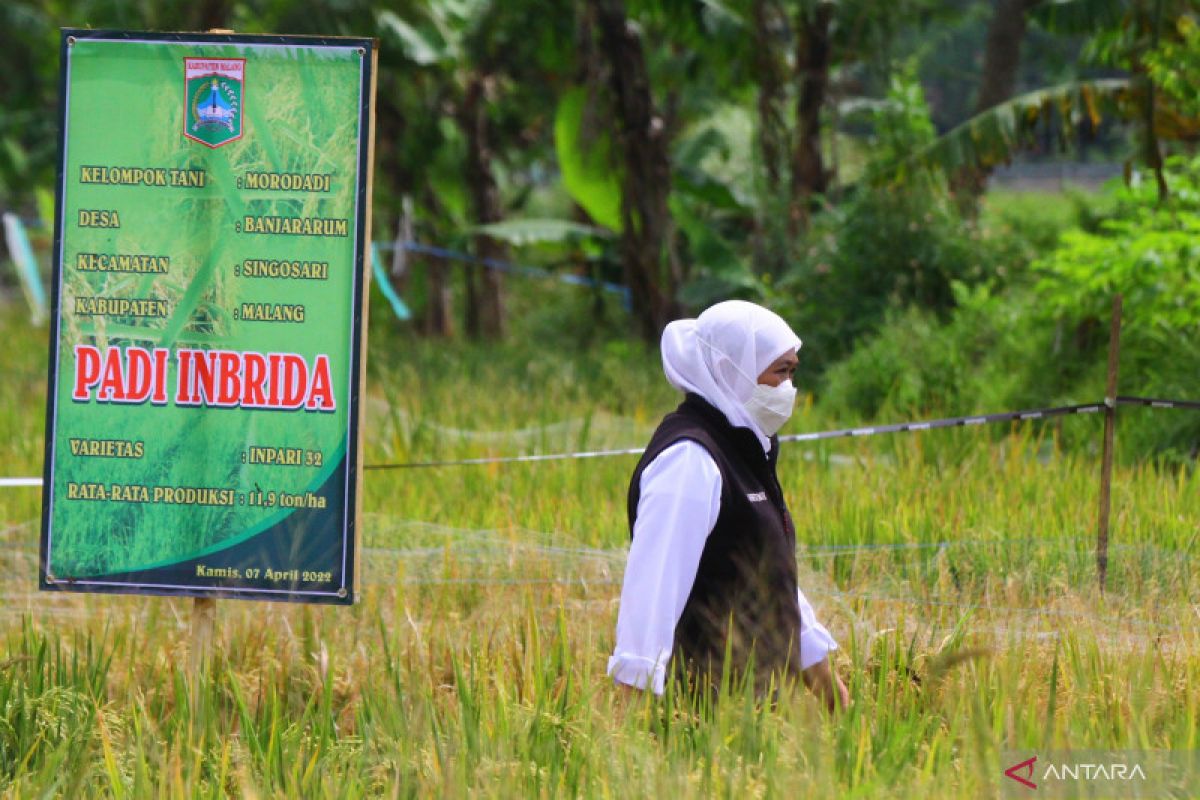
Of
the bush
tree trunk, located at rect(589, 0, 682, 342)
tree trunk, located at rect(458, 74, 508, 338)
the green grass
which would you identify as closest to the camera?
the green grass

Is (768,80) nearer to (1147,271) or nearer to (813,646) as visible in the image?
(1147,271)

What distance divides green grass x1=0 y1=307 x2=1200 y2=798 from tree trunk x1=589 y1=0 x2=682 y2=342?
23.4 feet

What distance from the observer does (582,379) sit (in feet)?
42.9

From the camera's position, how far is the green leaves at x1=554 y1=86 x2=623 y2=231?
1587 cm

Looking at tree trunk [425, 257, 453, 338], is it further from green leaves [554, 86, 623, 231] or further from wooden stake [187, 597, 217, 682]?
wooden stake [187, 597, 217, 682]

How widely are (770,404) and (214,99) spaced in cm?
196

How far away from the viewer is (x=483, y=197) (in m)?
19.8

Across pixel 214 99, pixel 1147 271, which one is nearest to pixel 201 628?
pixel 214 99

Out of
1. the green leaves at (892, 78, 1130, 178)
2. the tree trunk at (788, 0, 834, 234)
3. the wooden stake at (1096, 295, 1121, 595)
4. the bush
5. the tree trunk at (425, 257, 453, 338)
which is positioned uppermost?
the tree trunk at (788, 0, 834, 234)

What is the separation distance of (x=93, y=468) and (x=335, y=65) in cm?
135

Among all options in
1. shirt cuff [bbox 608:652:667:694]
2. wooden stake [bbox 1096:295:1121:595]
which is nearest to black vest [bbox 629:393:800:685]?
shirt cuff [bbox 608:652:667:694]

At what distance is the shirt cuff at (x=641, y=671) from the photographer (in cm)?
350

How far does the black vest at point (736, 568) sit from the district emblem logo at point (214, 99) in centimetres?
171

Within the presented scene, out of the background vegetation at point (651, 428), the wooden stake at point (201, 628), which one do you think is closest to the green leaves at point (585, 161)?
the background vegetation at point (651, 428)
